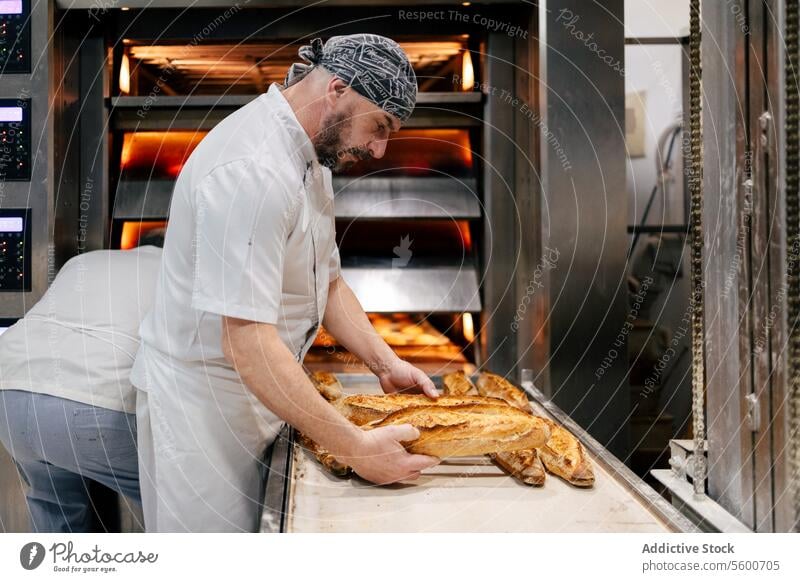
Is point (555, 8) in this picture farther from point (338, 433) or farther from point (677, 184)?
point (338, 433)

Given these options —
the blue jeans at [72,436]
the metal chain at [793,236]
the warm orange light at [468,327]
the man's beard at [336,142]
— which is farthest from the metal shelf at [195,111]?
the metal chain at [793,236]

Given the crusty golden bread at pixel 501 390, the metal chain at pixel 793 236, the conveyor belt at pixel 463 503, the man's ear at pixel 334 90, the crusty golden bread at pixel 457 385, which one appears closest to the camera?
the metal chain at pixel 793 236

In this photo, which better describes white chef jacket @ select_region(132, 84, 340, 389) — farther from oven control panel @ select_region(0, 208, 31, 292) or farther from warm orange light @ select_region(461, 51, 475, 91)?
warm orange light @ select_region(461, 51, 475, 91)

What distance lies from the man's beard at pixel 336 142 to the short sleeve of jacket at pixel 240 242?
18cm

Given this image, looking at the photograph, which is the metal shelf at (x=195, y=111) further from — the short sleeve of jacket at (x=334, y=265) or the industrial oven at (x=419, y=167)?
the short sleeve of jacket at (x=334, y=265)

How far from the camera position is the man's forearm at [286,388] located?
1.14 meters

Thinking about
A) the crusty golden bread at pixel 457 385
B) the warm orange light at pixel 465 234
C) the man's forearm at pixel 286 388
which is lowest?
the crusty golden bread at pixel 457 385

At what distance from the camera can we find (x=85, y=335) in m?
1.71

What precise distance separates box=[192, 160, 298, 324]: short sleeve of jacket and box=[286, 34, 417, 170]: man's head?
20 centimetres

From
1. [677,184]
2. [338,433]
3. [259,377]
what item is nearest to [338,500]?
[338,433]

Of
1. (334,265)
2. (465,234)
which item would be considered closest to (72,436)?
(334,265)

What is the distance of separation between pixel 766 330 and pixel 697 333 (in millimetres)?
153

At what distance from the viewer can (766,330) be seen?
960 mm
